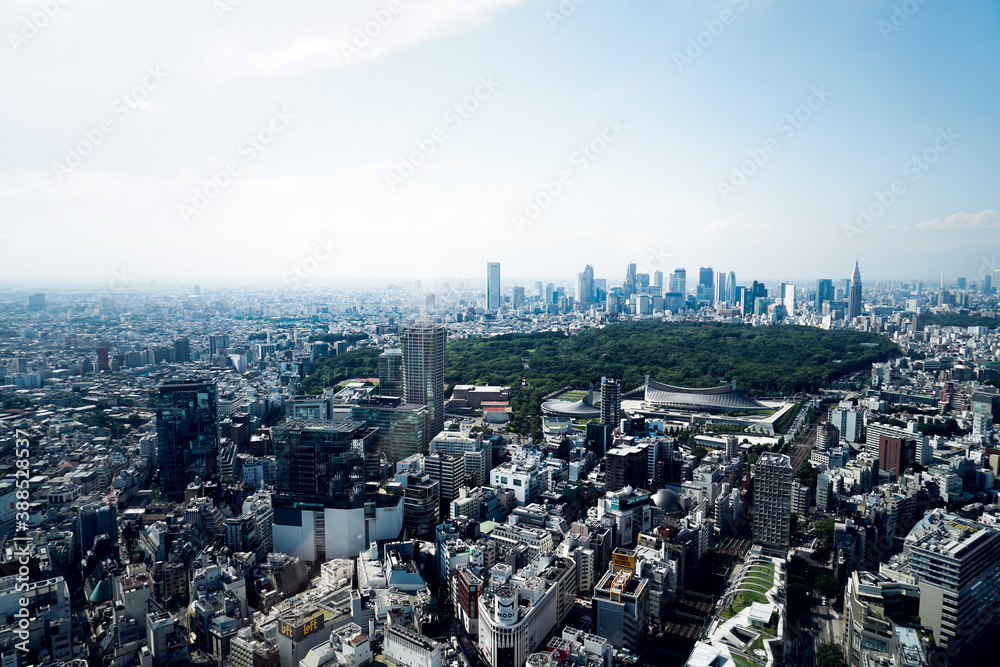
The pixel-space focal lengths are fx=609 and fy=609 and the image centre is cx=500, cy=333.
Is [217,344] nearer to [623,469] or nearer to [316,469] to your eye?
[316,469]

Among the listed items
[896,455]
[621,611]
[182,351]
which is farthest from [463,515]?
[182,351]

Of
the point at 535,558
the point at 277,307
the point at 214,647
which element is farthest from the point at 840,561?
the point at 277,307

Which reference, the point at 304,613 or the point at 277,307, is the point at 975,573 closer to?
the point at 304,613

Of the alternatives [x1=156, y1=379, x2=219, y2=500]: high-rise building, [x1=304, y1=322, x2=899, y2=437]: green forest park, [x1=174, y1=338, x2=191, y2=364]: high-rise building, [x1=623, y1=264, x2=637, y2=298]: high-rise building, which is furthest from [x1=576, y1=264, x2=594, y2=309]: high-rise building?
[x1=156, y1=379, x2=219, y2=500]: high-rise building

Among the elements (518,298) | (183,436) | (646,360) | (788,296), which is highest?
(788,296)

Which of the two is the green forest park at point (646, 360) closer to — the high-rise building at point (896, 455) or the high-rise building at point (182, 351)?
the high-rise building at point (182, 351)

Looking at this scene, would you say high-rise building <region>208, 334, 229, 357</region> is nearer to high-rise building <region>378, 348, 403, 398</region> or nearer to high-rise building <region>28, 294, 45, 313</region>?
high-rise building <region>28, 294, 45, 313</region>
